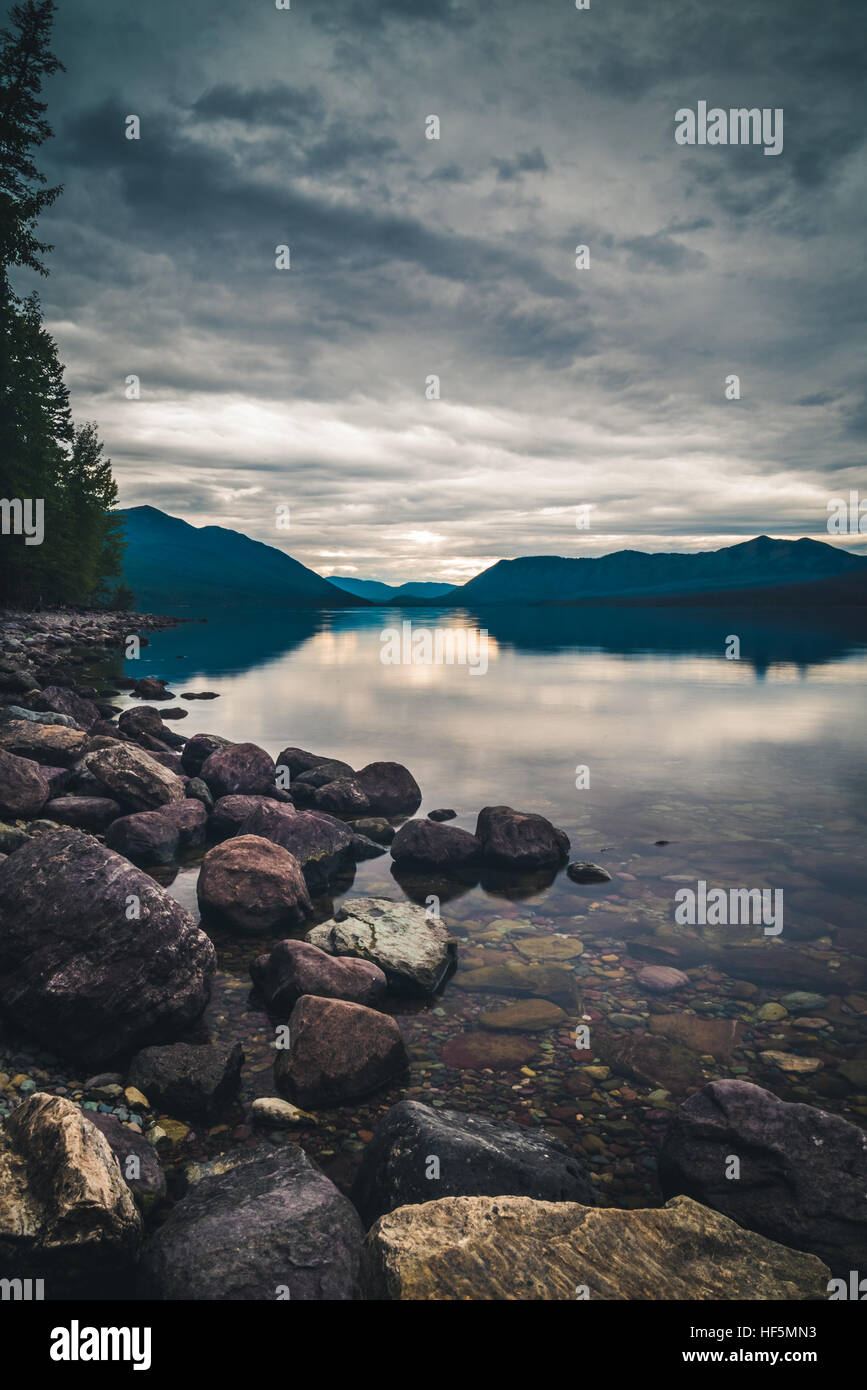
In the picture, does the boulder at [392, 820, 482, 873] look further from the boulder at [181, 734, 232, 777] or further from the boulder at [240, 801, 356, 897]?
the boulder at [181, 734, 232, 777]

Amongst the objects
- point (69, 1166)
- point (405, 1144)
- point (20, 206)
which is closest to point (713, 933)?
point (405, 1144)

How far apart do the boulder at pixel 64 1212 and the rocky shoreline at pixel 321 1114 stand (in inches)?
0.6

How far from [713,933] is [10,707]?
20068mm

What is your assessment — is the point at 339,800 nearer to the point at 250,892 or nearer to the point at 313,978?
the point at 250,892

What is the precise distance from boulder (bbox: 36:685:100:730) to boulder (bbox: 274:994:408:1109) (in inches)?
706

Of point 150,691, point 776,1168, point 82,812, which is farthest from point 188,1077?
point 150,691

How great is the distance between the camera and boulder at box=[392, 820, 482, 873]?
46.9 ft

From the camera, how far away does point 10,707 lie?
21250 mm

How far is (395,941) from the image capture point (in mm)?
9938


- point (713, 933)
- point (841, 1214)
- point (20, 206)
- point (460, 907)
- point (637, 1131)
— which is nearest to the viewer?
point (841, 1214)

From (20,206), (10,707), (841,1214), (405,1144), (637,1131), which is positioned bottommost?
(637,1131)

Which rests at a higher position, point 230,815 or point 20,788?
point 20,788

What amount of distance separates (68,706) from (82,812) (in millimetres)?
11427
